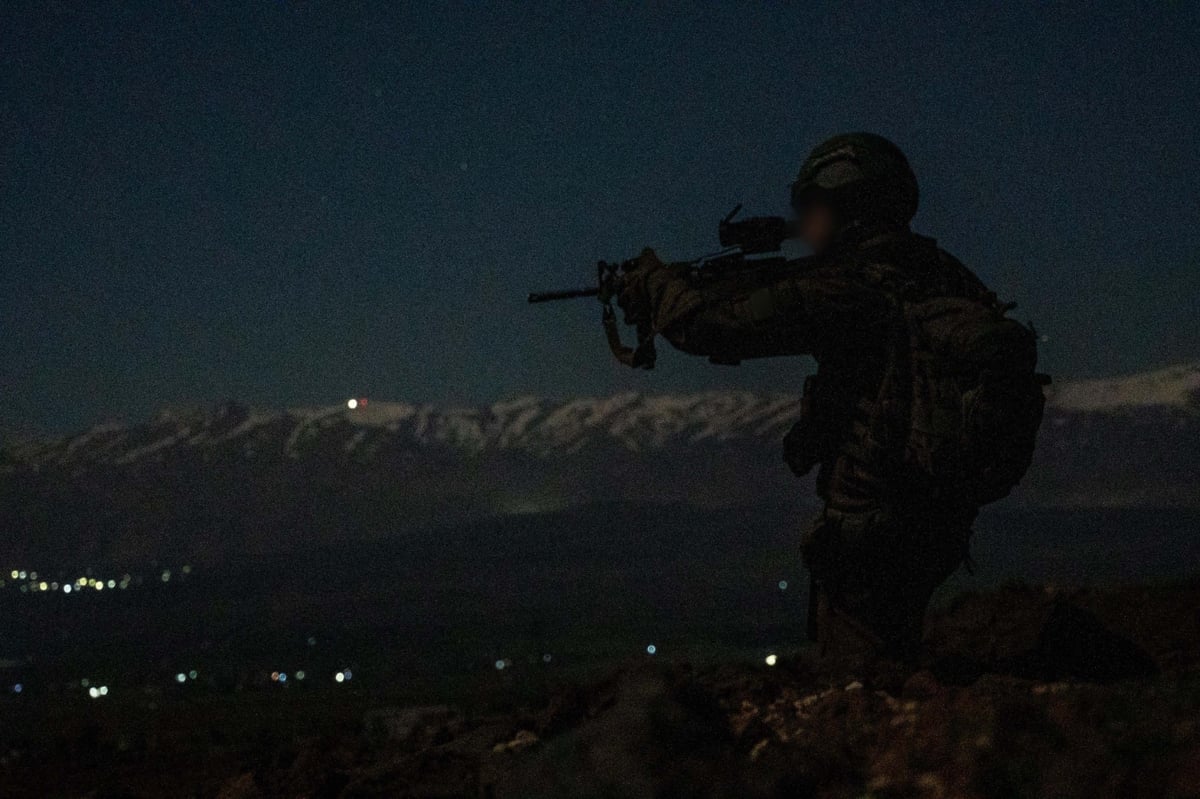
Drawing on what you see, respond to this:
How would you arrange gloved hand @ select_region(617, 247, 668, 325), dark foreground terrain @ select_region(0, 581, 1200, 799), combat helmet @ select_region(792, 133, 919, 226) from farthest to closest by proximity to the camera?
1. combat helmet @ select_region(792, 133, 919, 226)
2. gloved hand @ select_region(617, 247, 668, 325)
3. dark foreground terrain @ select_region(0, 581, 1200, 799)

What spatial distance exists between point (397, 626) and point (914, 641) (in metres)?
126

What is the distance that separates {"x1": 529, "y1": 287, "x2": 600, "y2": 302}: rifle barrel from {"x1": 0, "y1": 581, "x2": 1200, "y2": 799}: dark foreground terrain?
2984 millimetres

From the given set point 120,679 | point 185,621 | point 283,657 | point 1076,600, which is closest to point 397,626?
point 283,657

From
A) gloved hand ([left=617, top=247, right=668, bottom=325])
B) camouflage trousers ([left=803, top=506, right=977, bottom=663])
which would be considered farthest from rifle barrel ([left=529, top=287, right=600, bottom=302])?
camouflage trousers ([left=803, top=506, right=977, bottom=663])

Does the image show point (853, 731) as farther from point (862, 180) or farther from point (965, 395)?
point (862, 180)

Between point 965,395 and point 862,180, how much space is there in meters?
1.88

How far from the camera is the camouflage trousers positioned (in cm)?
841

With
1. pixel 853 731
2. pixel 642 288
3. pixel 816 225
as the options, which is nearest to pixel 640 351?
pixel 642 288

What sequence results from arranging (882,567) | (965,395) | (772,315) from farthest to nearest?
(882,567), (772,315), (965,395)

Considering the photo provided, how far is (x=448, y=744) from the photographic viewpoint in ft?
24.0

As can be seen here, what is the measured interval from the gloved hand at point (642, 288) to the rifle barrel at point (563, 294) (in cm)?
55

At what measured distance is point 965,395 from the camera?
770 cm

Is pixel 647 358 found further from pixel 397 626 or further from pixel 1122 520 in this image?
pixel 1122 520

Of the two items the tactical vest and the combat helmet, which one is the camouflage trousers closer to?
the tactical vest
